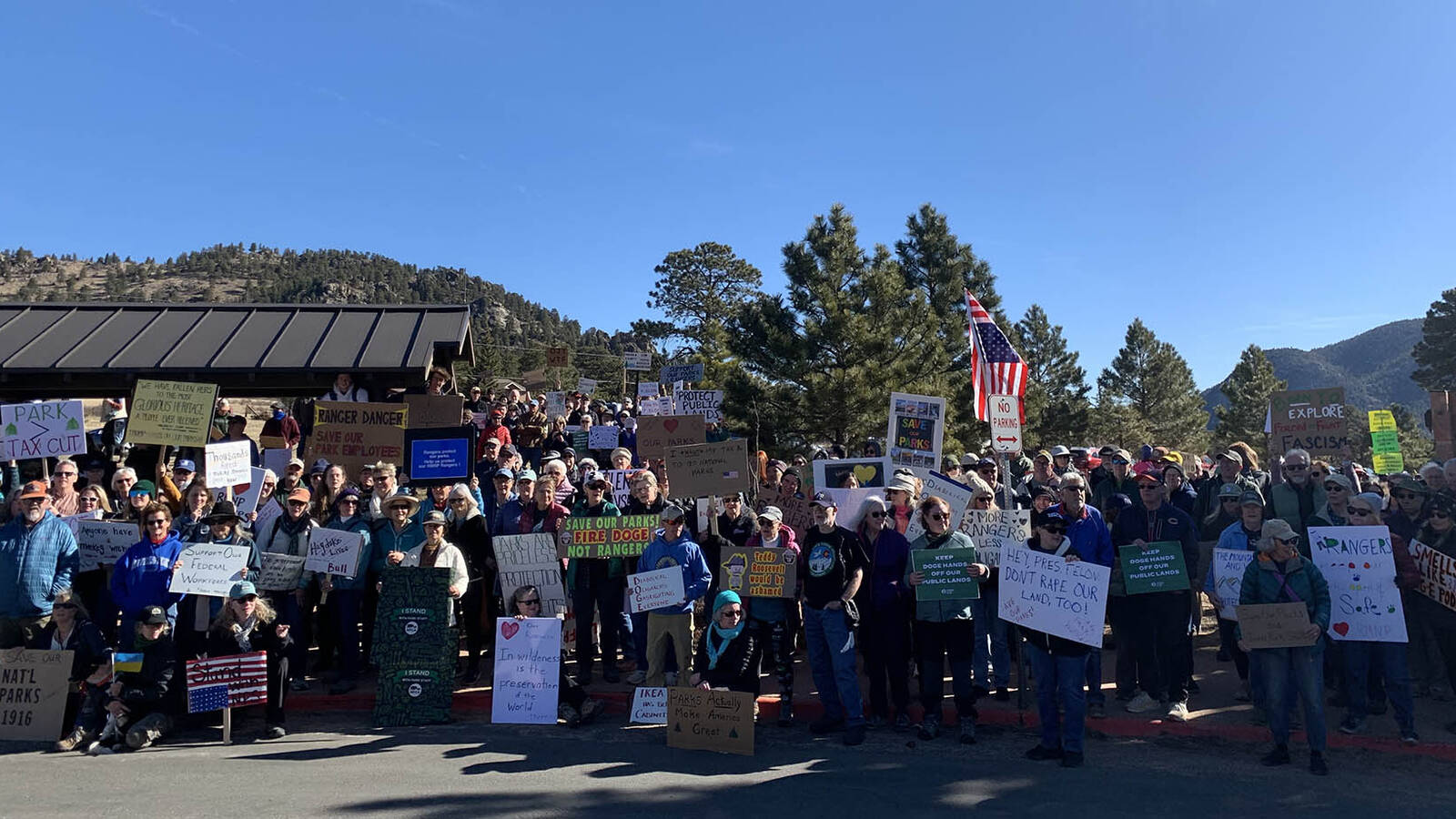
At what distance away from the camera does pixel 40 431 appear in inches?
367

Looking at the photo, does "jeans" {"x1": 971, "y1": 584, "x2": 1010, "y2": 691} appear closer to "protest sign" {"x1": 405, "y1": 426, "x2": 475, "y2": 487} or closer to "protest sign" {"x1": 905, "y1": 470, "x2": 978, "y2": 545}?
"protest sign" {"x1": 905, "y1": 470, "x2": 978, "y2": 545}

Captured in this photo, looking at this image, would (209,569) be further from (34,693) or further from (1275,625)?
(1275,625)

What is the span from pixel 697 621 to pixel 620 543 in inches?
55.1

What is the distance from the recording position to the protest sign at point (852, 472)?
9.25m

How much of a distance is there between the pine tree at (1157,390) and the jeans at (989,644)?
135 feet

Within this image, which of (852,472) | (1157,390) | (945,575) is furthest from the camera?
(1157,390)

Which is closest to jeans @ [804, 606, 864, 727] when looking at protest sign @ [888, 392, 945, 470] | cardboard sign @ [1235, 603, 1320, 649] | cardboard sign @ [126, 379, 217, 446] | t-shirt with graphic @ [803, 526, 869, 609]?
t-shirt with graphic @ [803, 526, 869, 609]

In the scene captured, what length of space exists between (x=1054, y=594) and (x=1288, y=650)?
1717 millimetres

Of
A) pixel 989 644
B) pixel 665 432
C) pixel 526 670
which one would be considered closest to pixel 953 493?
pixel 989 644

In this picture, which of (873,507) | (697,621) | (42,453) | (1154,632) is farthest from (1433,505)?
(42,453)

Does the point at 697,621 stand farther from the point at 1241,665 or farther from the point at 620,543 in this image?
the point at 1241,665

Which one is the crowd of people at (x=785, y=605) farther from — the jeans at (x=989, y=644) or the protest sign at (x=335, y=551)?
the protest sign at (x=335, y=551)

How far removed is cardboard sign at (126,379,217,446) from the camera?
983cm

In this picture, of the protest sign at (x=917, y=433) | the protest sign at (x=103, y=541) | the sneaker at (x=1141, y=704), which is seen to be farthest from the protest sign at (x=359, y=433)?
the sneaker at (x=1141, y=704)
